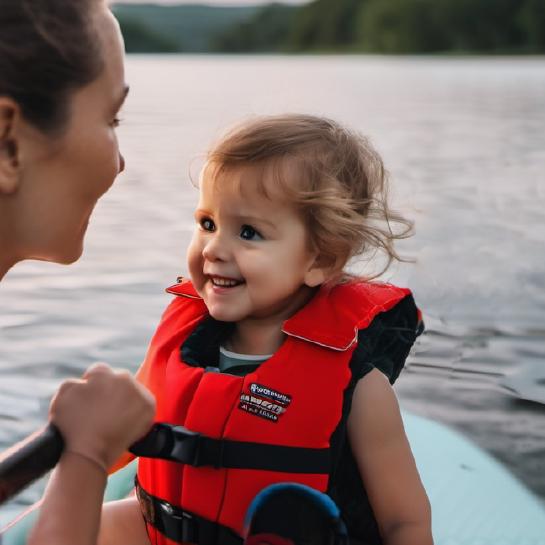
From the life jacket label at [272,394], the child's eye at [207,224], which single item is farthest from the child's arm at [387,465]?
the child's eye at [207,224]

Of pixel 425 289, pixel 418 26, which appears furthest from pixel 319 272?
pixel 418 26

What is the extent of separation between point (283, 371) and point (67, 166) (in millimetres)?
512

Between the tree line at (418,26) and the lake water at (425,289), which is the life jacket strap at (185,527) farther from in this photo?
the tree line at (418,26)

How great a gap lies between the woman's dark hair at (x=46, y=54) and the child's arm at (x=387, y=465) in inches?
26.7

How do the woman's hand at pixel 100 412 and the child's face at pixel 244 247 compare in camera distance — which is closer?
the woman's hand at pixel 100 412

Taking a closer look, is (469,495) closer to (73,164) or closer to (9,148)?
(73,164)

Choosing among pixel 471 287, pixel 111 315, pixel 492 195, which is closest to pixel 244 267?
pixel 111 315

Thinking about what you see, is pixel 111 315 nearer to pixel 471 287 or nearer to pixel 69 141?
pixel 471 287

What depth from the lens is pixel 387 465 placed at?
1.81 meters

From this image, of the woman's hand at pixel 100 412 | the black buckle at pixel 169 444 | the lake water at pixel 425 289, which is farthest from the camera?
the lake water at pixel 425 289

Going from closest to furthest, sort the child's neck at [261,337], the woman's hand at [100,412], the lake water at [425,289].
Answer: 1. the woman's hand at [100,412]
2. the child's neck at [261,337]
3. the lake water at [425,289]

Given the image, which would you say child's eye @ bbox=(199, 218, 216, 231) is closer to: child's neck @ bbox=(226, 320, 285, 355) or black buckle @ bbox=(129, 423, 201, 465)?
child's neck @ bbox=(226, 320, 285, 355)

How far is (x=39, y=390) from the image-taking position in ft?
10.9

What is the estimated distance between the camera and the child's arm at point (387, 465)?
1.81 m
